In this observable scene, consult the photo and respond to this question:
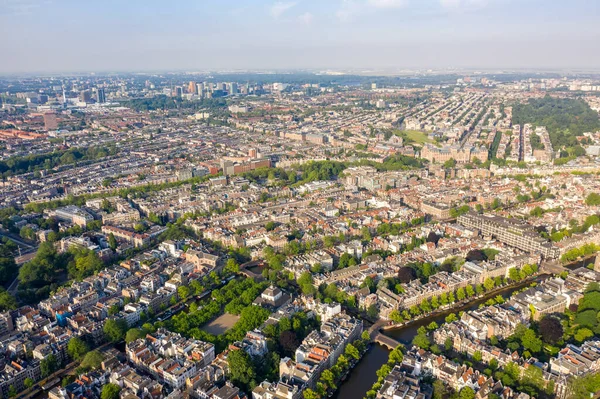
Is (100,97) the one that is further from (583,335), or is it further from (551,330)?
(583,335)

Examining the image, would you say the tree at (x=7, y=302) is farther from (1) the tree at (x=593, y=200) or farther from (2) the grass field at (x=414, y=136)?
(2) the grass field at (x=414, y=136)

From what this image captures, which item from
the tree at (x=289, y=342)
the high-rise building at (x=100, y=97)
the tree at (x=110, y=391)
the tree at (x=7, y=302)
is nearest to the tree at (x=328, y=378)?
the tree at (x=289, y=342)

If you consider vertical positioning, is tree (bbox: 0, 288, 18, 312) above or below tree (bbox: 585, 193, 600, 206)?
below

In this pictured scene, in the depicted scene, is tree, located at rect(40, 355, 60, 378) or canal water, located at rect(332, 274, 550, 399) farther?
tree, located at rect(40, 355, 60, 378)

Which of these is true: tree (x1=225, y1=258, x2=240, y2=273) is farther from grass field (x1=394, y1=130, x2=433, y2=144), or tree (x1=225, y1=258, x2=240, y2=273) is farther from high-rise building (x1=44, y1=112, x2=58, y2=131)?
high-rise building (x1=44, y1=112, x2=58, y2=131)

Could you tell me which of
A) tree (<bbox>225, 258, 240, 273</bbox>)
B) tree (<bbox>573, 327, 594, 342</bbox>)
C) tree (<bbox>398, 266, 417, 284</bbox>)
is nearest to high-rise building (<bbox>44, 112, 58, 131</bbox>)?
tree (<bbox>225, 258, 240, 273</bbox>)

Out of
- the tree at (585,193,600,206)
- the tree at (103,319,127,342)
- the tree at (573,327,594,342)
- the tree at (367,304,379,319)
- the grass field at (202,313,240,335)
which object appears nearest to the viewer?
the tree at (573,327,594,342)

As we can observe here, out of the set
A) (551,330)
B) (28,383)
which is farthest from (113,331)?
(551,330)

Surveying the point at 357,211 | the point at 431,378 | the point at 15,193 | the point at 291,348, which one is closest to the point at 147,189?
the point at 15,193
